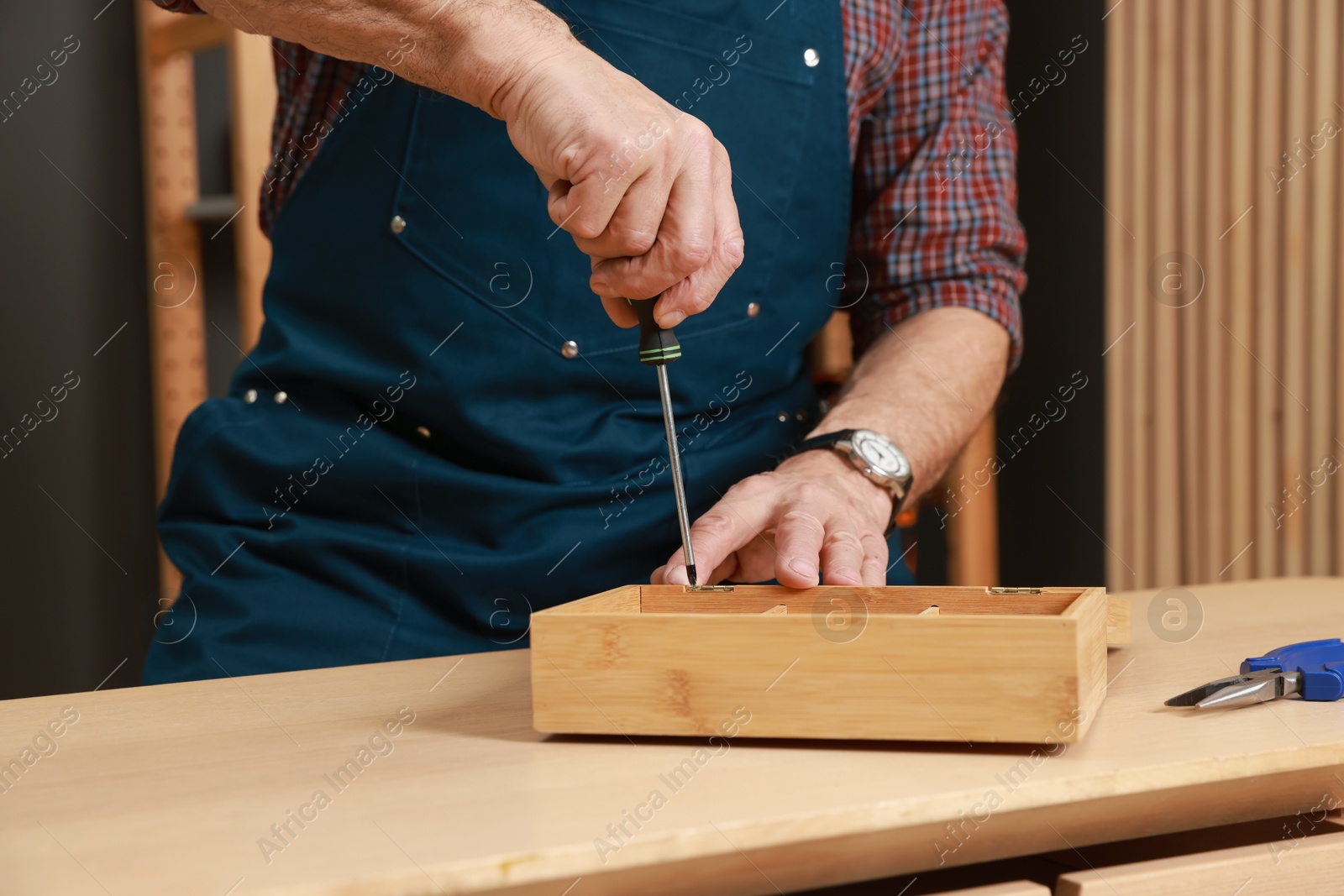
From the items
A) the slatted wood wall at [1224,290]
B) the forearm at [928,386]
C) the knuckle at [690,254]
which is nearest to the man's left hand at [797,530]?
the forearm at [928,386]

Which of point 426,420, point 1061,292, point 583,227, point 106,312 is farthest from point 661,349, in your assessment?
point 1061,292

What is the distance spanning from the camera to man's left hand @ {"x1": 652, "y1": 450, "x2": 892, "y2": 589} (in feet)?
2.93

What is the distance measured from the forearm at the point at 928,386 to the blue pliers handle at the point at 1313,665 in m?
0.50

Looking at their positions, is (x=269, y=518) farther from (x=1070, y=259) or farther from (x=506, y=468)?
(x=1070, y=259)

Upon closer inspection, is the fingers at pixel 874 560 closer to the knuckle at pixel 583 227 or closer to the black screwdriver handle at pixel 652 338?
the black screwdriver handle at pixel 652 338

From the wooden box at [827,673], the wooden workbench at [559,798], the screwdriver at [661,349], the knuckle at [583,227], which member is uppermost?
the knuckle at [583,227]

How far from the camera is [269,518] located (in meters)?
1.14

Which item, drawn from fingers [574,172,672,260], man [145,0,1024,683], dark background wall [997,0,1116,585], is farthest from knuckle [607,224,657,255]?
dark background wall [997,0,1116,585]

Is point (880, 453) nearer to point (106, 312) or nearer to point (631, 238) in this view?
point (631, 238)

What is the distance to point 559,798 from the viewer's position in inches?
22.7

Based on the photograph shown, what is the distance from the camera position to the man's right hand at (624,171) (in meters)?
0.79

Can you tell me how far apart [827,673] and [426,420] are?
0.61 metres

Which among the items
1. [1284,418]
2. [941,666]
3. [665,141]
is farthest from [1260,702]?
[1284,418]

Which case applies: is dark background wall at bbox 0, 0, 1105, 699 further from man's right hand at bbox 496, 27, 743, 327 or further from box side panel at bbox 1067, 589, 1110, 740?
box side panel at bbox 1067, 589, 1110, 740
